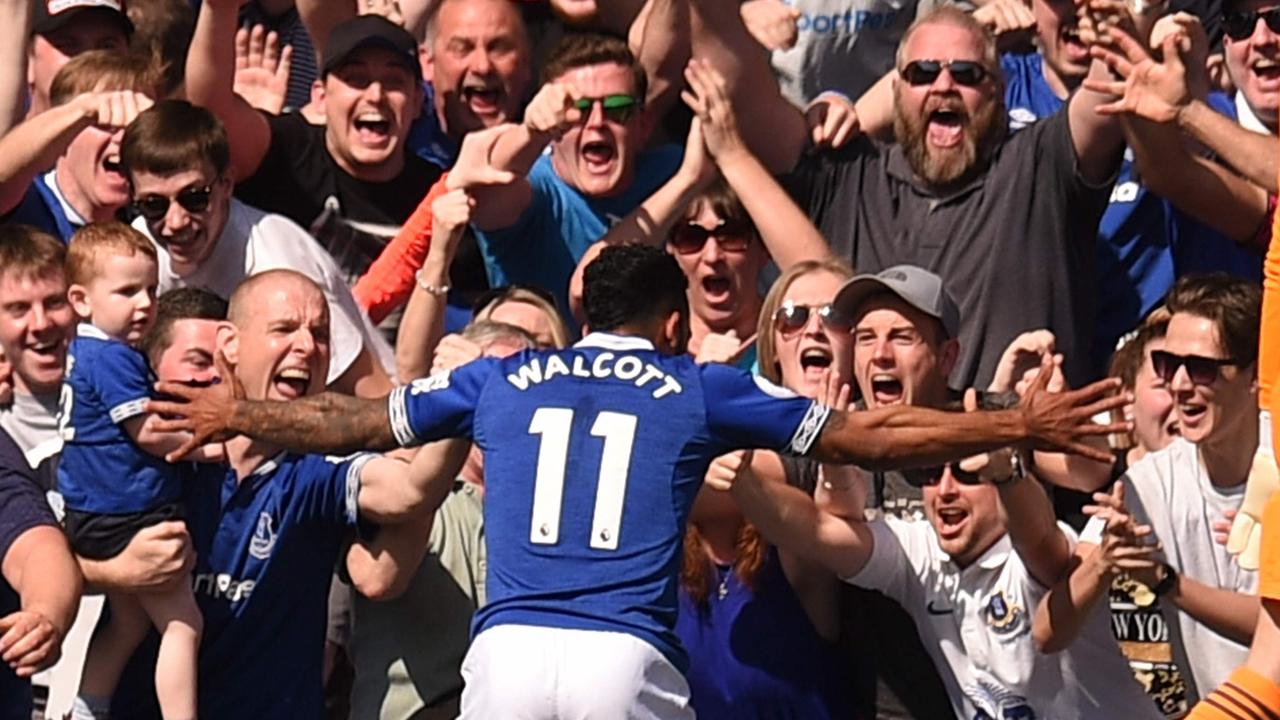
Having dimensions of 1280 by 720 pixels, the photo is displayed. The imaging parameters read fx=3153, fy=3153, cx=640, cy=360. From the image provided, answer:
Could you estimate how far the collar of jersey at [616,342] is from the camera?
863cm

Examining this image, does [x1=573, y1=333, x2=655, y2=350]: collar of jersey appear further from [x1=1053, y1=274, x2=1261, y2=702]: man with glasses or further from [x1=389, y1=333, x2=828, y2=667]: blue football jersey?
[x1=1053, y1=274, x2=1261, y2=702]: man with glasses

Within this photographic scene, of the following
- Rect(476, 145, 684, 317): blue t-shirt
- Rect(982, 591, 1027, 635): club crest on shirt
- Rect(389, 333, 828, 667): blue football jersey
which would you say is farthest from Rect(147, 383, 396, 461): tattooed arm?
Rect(476, 145, 684, 317): blue t-shirt

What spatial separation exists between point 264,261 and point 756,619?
2.18m

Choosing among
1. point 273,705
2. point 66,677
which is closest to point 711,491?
point 273,705

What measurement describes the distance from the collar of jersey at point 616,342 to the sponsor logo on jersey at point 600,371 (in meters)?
0.05

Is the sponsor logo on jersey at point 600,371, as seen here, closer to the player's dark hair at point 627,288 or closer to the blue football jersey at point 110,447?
the player's dark hair at point 627,288

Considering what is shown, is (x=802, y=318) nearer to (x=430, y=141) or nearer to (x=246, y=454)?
(x=246, y=454)

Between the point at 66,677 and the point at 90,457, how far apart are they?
77 centimetres

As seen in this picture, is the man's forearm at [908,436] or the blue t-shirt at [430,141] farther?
the blue t-shirt at [430,141]

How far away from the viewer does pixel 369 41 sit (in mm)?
10836

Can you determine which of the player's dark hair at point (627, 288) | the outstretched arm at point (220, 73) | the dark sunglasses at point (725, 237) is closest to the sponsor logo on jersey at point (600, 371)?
the player's dark hair at point (627, 288)

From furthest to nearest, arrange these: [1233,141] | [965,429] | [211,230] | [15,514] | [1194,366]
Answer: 1. [211,230]
2. [1233,141]
3. [1194,366]
4. [15,514]
5. [965,429]

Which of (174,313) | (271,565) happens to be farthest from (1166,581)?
(174,313)

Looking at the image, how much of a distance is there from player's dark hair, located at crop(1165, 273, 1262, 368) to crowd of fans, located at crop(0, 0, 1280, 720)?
1 centimetres
